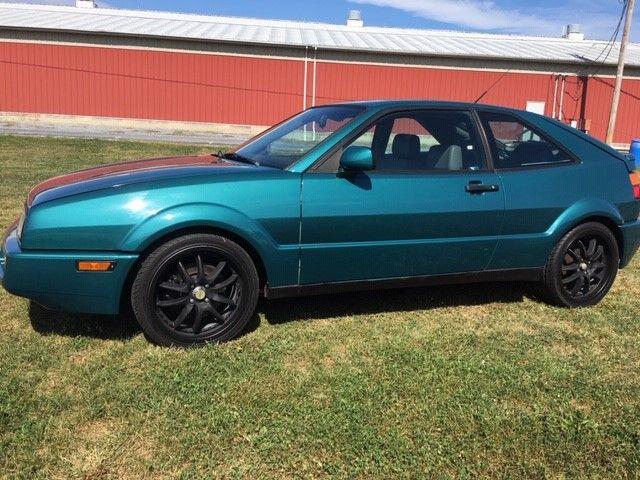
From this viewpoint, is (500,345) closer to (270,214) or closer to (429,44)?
(270,214)

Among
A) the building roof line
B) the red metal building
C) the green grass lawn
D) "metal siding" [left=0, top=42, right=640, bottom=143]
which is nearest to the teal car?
the green grass lawn

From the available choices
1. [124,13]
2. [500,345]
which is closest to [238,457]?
[500,345]

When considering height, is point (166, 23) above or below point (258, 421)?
above

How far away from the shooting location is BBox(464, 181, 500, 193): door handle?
3.85 metres

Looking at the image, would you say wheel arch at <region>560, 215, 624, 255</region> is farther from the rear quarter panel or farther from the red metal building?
the red metal building

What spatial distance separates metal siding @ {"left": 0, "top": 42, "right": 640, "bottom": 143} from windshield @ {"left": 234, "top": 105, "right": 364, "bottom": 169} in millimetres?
21159

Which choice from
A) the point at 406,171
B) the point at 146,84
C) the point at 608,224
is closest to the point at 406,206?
the point at 406,171

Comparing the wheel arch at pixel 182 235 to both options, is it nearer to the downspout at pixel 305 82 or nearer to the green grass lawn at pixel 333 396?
the green grass lawn at pixel 333 396

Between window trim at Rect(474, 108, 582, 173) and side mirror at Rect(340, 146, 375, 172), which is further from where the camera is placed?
window trim at Rect(474, 108, 582, 173)

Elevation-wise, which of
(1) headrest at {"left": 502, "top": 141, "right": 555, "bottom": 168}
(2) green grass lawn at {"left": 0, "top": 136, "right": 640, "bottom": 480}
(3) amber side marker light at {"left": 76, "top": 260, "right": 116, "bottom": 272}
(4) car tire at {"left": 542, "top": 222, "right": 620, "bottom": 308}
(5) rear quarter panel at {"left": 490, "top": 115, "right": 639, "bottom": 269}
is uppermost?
→ (1) headrest at {"left": 502, "top": 141, "right": 555, "bottom": 168}

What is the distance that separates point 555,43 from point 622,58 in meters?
10.7

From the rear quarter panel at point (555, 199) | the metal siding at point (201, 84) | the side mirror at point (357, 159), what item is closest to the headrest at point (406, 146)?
the side mirror at point (357, 159)

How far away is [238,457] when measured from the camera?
246 centimetres

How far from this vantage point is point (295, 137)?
160 inches
